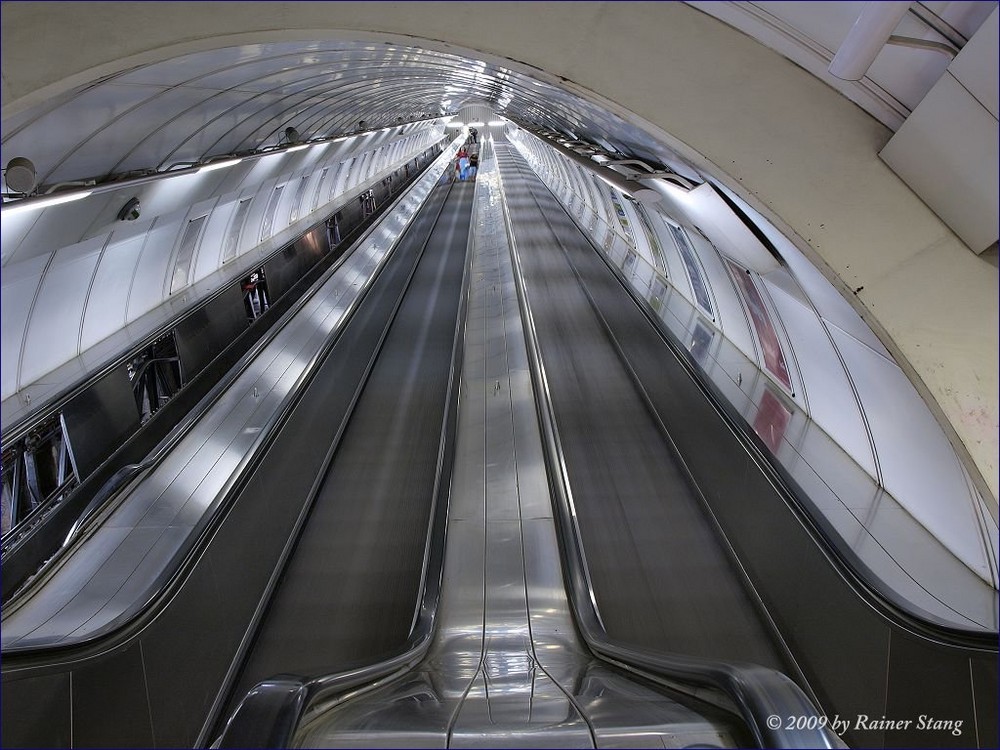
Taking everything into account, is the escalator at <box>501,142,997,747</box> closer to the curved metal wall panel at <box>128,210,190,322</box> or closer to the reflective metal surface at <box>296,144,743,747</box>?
the reflective metal surface at <box>296,144,743,747</box>

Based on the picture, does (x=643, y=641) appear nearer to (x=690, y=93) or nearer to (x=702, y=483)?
(x=702, y=483)

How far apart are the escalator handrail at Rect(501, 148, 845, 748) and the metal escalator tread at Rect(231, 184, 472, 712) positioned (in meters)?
1.53

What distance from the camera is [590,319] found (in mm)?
14125

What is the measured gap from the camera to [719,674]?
3.28 meters

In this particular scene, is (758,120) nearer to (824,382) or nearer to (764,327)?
(824,382)

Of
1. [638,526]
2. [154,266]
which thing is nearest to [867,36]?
[638,526]

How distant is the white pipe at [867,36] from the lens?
2.59m

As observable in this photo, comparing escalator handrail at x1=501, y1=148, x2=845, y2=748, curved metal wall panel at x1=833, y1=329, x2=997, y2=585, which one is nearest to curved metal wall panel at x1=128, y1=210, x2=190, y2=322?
Answer: escalator handrail at x1=501, y1=148, x2=845, y2=748

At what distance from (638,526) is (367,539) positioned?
289 cm

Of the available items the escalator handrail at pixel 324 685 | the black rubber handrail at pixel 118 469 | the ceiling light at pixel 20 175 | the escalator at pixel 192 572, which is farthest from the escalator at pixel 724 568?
the ceiling light at pixel 20 175

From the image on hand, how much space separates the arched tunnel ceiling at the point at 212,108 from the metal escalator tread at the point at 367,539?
430cm

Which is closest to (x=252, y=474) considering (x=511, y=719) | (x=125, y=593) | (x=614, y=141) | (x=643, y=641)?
(x=125, y=593)

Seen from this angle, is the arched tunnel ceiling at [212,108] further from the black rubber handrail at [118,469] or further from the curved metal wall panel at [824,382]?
the black rubber handrail at [118,469]

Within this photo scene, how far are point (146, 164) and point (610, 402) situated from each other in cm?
690
